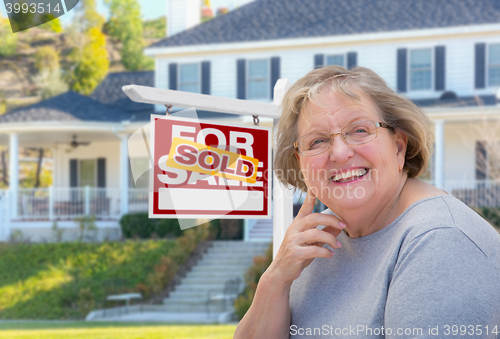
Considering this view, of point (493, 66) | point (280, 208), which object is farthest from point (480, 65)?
point (280, 208)

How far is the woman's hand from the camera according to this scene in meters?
1.68

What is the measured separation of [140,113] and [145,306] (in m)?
8.64

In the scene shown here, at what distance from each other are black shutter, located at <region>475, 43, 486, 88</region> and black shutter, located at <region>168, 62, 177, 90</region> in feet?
31.2

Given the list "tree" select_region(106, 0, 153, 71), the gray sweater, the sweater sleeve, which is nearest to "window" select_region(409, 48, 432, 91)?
the gray sweater

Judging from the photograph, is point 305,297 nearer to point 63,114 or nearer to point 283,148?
point 283,148

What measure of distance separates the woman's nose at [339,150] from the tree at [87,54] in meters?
43.5

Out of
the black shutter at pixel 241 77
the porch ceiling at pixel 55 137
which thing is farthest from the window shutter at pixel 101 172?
the black shutter at pixel 241 77

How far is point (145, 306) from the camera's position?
1206cm

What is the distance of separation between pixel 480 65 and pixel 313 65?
16.4 ft

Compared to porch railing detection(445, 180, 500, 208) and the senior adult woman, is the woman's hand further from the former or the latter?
porch railing detection(445, 180, 500, 208)

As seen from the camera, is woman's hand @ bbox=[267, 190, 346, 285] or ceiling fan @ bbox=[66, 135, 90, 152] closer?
woman's hand @ bbox=[267, 190, 346, 285]

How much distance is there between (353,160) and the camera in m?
1.70

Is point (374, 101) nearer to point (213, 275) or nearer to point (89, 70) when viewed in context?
point (213, 275)

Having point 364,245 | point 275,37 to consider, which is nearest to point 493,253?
point 364,245
